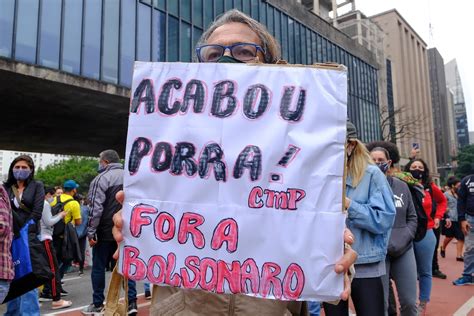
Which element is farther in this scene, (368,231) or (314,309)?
(314,309)

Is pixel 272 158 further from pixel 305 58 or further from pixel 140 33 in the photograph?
pixel 305 58

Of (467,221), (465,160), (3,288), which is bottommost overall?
(3,288)

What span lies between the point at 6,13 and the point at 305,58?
670 inches

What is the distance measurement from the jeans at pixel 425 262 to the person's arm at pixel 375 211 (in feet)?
6.57

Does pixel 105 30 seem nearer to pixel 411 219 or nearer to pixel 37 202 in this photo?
pixel 37 202

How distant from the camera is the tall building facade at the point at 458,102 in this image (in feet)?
318

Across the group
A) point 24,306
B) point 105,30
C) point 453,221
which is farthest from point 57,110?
point 453,221

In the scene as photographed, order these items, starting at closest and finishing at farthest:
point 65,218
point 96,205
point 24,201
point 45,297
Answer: point 24,201 < point 96,205 < point 45,297 < point 65,218

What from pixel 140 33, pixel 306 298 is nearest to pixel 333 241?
pixel 306 298

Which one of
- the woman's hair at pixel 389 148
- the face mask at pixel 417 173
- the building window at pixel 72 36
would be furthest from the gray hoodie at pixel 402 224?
the building window at pixel 72 36

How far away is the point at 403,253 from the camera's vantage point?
3.52m

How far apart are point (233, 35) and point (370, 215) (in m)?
1.59

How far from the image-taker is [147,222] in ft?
4.40

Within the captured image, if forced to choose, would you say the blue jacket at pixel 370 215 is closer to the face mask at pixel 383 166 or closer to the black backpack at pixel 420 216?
the face mask at pixel 383 166
